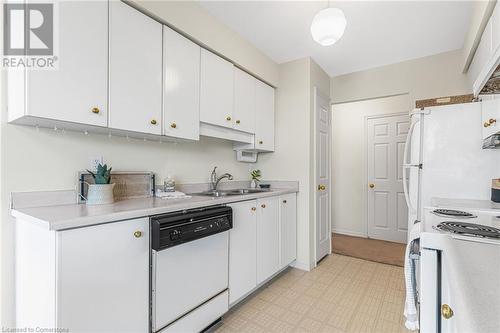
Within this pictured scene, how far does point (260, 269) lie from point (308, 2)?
231 cm

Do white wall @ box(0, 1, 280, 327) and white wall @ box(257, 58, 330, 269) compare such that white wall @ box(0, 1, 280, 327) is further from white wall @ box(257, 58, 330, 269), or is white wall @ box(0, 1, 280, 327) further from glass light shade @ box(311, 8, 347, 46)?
glass light shade @ box(311, 8, 347, 46)

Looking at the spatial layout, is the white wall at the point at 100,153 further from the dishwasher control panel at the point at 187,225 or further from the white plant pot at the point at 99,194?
the dishwasher control panel at the point at 187,225

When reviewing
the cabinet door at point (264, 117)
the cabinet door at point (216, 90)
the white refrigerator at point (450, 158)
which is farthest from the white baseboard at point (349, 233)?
the cabinet door at point (216, 90)

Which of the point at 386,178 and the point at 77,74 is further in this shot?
the point at 386,178

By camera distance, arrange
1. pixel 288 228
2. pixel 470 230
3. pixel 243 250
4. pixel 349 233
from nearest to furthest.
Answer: pixel 470 230, pixel 243 250, pixel 288 228, pixel 349 233

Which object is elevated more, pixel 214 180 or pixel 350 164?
pixel 350 164

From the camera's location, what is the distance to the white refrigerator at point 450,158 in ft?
6.31

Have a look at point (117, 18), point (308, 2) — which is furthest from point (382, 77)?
point (117, 18)

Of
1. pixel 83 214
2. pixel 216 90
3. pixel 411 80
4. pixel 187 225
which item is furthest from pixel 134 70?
pixel 411 80

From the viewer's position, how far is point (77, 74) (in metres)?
1.30

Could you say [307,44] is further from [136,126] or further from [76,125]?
[76,125]

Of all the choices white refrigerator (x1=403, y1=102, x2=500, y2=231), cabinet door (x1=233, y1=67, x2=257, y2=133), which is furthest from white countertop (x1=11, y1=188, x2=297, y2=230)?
white refrigerator (x1=403, y1=102, x2=500, y2=231)

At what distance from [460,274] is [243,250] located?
1.59 meters

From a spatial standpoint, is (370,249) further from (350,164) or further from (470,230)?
(470,230)
